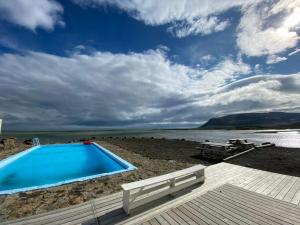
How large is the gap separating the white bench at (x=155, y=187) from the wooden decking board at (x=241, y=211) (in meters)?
1.03

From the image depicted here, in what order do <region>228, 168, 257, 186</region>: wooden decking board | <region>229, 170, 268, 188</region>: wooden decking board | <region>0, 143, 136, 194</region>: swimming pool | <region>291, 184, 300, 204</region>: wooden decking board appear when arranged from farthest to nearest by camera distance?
1. <region>0, 143, 136, 194</region>: swimming pool
2. <region>228, 168, 257, 186</region>: wooden decking board
3. <region>229, 170, 268, 188</region>: wooden decking board
4. <region>291, 184, 300, 204</region>: wooden decking board

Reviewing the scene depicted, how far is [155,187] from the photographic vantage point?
464 centimetres

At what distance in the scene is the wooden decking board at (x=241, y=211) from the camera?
3.69 metres

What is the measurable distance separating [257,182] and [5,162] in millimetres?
13489

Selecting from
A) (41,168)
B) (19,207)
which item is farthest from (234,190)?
(41,168)

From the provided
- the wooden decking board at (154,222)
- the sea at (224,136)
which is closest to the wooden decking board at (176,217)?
the wooden decking board at (154,222)

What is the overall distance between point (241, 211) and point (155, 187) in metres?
2.08

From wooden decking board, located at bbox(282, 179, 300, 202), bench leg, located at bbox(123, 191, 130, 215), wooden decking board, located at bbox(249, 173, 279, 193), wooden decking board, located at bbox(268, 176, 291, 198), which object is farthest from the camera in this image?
wooden decking board, located at bbox(249, 173, 279, 193)

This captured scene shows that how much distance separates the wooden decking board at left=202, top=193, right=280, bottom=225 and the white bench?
1027 mm

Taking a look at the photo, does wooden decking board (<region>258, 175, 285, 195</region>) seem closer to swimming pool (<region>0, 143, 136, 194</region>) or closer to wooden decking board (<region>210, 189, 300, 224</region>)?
wooden decking board (<region>210, 189, 300, 224</region>)

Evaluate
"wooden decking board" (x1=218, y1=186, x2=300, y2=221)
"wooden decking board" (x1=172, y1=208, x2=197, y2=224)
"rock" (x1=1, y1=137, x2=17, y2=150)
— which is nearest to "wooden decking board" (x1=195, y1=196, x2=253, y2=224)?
"wooden decking board" (x1=218, y1=186, x2=300, y2=221)

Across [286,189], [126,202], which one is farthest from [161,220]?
[286,189]

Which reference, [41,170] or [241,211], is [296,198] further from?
[41,170]

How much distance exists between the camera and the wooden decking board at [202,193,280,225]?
369 cm
